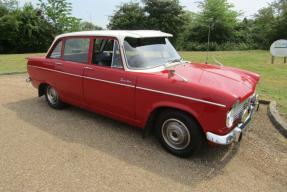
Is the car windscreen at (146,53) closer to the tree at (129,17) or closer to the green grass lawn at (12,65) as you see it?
the green grass lawn at (12,65)

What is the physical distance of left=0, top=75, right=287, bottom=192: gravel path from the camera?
3248 millimetres

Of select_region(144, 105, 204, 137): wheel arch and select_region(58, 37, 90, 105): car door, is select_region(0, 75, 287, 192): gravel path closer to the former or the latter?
select_region(144, 105, 204, 137): wheel arch

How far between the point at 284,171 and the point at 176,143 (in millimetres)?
1471

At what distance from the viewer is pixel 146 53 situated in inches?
173

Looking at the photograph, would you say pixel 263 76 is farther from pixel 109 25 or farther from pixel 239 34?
pixel 109 25

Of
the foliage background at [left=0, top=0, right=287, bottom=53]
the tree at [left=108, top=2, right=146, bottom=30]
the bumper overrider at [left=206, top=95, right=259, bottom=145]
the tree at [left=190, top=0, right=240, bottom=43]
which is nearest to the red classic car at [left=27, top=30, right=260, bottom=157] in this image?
the bumper overrider at [left=206, top=95, right=259, bottom=145]

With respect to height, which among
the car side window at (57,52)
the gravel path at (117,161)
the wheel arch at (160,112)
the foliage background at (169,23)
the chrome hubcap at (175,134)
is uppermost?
the foliage background at (169,23)

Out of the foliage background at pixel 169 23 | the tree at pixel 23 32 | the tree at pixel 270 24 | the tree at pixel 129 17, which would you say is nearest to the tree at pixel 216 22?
the foliage background at pixel 169 23

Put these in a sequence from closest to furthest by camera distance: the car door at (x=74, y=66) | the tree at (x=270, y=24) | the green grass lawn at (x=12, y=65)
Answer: the car door at (x=74, y=66) < the green grass lawn at (x=12, y=65) < the tree at (x=270, y=24)

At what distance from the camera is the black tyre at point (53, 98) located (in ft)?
18.9

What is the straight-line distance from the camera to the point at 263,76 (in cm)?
884

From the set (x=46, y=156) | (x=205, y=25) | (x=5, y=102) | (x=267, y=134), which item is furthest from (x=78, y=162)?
(x=205, y=25)

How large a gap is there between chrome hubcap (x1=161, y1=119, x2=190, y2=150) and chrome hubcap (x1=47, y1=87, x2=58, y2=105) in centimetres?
288

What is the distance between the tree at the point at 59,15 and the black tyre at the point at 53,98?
2242 centimetres
